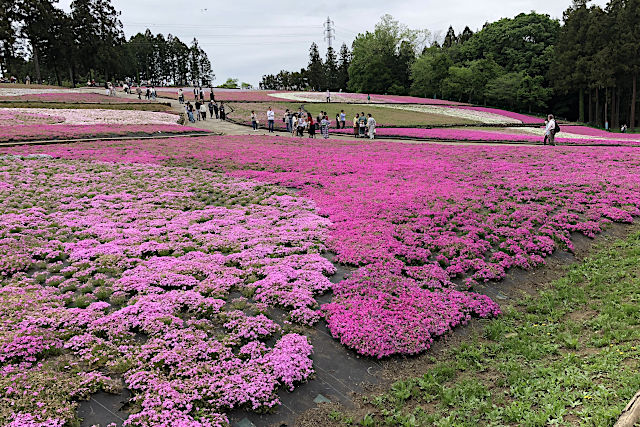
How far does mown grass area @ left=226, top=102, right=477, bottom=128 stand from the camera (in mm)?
43875

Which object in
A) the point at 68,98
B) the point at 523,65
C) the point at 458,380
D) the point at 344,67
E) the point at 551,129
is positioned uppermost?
the point at 344,67

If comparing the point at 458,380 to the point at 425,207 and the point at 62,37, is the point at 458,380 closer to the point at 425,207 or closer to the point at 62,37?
the point at 425,207

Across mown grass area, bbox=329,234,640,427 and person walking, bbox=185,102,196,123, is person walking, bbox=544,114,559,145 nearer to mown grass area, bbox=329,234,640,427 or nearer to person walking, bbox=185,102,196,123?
mown grass area, bbox=329,234,640,427

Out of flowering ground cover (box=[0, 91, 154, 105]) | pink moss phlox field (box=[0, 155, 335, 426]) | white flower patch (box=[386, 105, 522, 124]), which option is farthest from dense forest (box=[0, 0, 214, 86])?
pink moss phlox field (box=[0, 155, 335, 426])

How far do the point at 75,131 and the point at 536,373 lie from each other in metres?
29.5

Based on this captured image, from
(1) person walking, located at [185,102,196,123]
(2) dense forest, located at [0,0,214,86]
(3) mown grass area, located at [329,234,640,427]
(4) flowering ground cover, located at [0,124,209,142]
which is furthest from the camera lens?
(2) dense forest, located at [0,0,214,86]

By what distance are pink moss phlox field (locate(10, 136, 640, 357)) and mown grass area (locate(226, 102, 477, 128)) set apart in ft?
65.4

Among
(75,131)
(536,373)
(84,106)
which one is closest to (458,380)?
(536,373)

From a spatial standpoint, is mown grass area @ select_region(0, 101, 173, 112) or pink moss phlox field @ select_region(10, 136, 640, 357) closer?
pink moss phlox field @ select_region(10, 136, 640, 357)

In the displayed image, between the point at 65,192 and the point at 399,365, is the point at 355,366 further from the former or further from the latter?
the point at 65,192

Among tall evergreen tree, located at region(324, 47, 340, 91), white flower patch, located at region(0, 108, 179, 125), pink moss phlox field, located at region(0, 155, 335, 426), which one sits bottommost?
pink moss phlox field, located at region(0, 155, 335, 426)

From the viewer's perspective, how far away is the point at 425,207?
12859mm

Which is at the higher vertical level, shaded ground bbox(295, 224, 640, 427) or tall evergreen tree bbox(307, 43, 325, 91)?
tall evergreen tree bbox(307, 43, 325, 91)

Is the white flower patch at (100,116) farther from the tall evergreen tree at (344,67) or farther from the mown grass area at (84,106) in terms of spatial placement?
the tall evergreen tree at (344,67)
